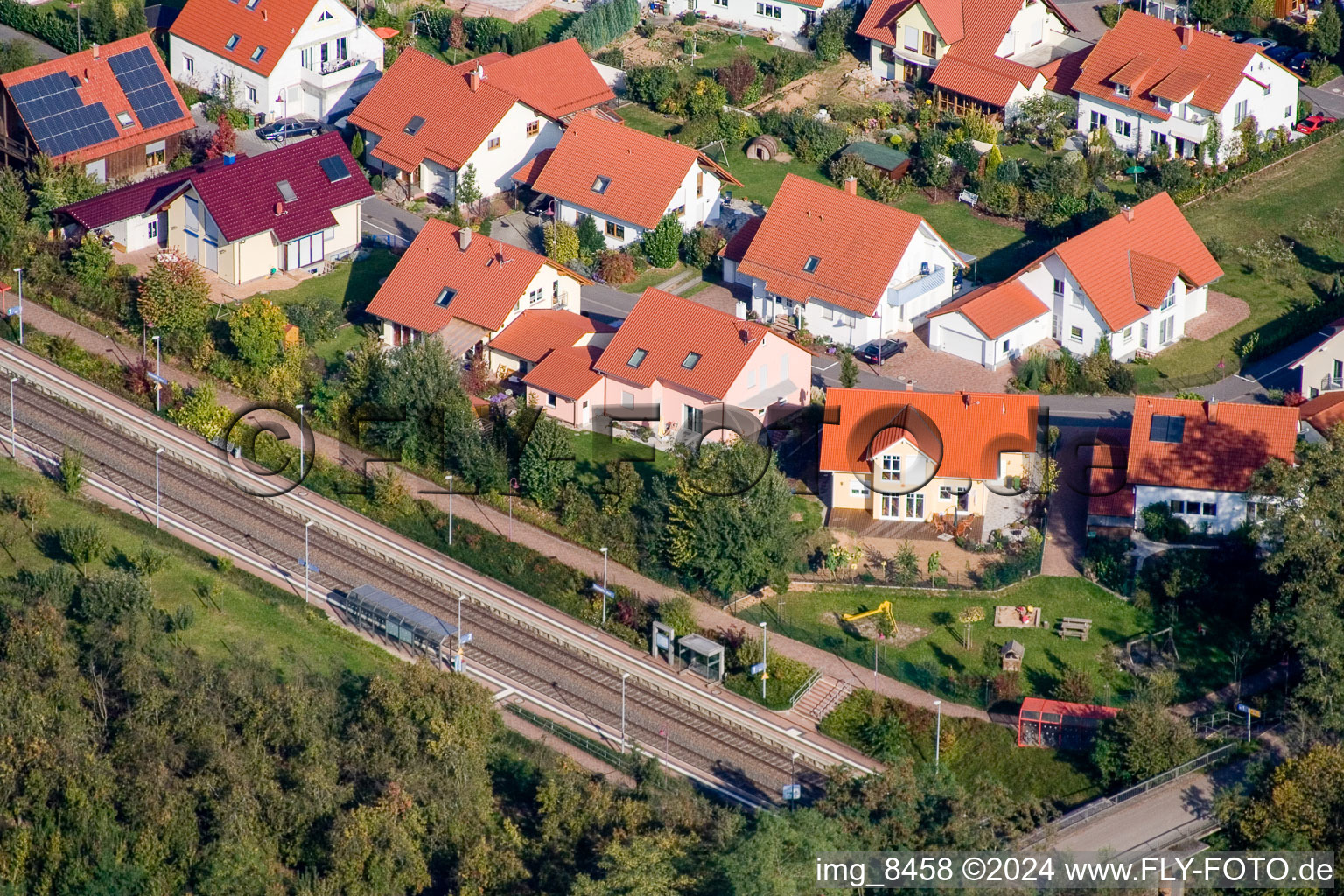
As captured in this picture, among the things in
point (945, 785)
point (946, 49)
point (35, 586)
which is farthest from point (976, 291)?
point (35, 586)

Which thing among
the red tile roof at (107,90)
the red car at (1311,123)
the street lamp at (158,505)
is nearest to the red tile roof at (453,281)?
the street lamp at (158,505)

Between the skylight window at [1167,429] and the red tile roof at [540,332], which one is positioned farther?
the red tile roof at [540,332]

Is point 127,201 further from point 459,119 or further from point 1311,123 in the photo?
point 1311,123

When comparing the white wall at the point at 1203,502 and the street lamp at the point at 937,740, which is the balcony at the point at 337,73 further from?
the street lamp at the point at 937,740

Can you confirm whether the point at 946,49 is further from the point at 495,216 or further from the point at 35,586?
the point at 35,586

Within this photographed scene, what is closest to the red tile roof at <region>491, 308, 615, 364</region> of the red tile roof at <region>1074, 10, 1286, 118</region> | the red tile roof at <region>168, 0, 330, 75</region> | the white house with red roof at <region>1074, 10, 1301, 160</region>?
the red tile roof at <region>168, 0, 330, 75</region>

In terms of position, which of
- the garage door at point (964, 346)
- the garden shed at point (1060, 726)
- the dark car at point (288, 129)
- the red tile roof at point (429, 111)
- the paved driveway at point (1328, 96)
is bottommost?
the garden shed at point (1060, 726)
